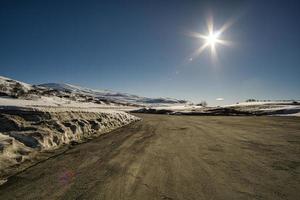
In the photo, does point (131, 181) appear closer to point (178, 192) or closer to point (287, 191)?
point (178, 192)

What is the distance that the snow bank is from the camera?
21.4 feet

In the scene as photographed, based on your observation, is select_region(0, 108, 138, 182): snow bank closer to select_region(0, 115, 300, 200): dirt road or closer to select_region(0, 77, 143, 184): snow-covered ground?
select_region(0, 77, 143, 184): snow-covered ground

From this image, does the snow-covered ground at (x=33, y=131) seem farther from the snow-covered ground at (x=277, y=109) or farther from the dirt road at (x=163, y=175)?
the snow-covered ground at (x=277, y=109)

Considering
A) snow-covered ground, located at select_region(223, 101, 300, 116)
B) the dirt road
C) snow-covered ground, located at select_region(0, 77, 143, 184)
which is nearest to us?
the dirt road

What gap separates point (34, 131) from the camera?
8.41 meters

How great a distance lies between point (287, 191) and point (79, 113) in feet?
39.6

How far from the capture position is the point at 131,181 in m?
4.86

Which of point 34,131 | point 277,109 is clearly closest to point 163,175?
point 34,131

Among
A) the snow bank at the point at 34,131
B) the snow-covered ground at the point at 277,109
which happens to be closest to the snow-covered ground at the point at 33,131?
the snow bank at the point at 34,131

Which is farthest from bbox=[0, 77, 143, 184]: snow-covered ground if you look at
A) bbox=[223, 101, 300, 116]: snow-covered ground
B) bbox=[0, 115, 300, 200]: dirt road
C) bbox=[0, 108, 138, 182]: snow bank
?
bbox=[223, 101, 300, 116]: snow-covered ground

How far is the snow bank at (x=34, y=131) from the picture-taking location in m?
6.52

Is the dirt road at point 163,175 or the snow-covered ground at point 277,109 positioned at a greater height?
Answer: the snow-covered ground at point 277,109

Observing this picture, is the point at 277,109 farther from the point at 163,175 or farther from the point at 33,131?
the point at 33,131

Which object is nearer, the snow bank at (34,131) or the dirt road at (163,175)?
the dirt road at (163,175)
